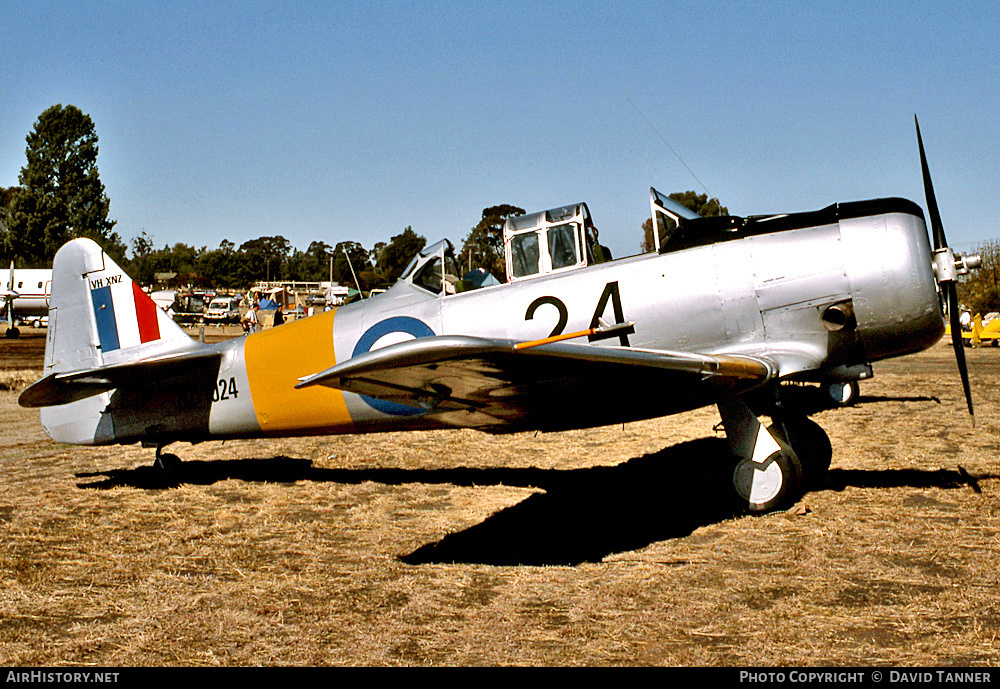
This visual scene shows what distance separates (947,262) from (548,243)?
10.2ft

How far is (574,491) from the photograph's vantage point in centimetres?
707

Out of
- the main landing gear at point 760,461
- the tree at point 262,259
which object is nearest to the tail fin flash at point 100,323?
the main landing gear at point 760,461

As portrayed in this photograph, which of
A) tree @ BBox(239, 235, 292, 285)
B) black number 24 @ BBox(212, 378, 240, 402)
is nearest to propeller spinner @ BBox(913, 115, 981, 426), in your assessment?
black number 24 @ BBox(212, 378, 240, 402)

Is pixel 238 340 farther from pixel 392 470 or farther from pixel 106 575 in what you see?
pixel 106 575

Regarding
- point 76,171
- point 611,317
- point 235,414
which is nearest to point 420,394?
point 611,317

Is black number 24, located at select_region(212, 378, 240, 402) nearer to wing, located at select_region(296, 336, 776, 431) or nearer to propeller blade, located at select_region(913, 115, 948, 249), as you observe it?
wing, located at select_region(296, 336, 776, 431)

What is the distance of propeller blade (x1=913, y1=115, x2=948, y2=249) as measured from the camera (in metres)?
6.23

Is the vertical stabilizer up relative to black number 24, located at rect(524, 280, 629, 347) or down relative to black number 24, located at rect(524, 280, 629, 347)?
up

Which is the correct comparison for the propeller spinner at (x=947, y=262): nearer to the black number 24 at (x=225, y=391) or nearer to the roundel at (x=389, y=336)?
the roundel at (x=389, y=336)

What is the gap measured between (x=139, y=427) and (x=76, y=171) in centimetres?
6172

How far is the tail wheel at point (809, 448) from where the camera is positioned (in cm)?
684

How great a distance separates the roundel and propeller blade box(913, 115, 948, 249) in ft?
13.7

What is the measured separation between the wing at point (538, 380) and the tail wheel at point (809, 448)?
1.50 m

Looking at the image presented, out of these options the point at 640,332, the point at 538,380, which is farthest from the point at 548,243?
the point at 538,380
